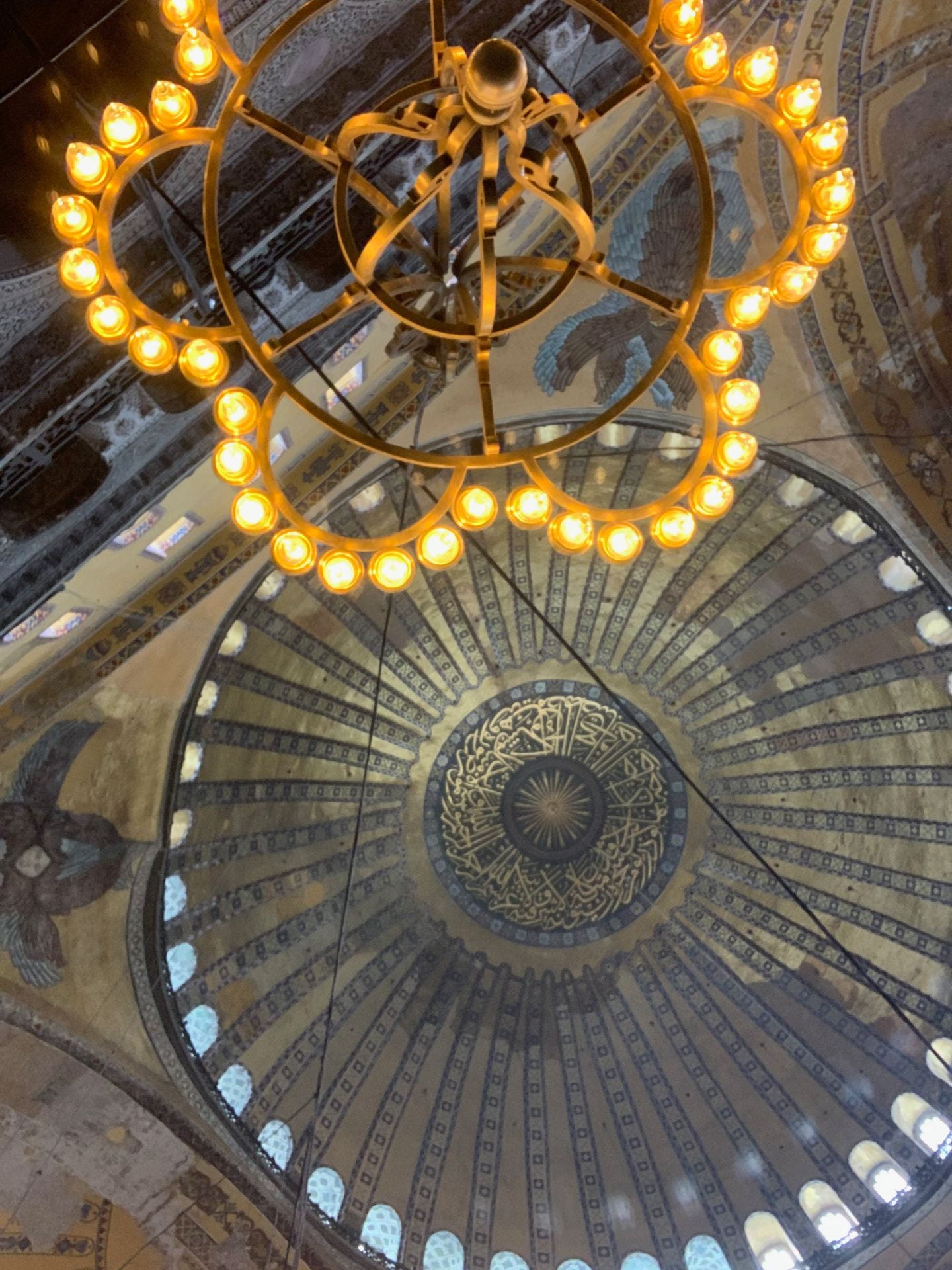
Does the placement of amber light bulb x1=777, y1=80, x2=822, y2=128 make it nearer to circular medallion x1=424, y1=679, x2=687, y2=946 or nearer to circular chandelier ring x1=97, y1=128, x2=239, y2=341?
circular chandelier ring x1=97, y1=128, x2=239, y2=341

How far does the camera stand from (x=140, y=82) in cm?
A: 454

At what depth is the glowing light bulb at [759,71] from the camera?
3.57 metres

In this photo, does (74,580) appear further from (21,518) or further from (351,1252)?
(351,1252)

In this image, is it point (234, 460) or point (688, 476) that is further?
point (688, 476)

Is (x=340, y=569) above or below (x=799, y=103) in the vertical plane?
below

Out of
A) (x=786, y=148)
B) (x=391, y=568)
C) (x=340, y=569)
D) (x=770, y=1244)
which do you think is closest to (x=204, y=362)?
(x=340, y=569)

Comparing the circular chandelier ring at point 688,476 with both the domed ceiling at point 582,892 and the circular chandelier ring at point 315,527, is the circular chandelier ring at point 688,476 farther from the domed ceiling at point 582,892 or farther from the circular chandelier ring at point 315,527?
the domed ceiling at point 582,892

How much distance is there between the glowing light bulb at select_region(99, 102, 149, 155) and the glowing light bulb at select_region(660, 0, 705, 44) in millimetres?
1755

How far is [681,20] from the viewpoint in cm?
354

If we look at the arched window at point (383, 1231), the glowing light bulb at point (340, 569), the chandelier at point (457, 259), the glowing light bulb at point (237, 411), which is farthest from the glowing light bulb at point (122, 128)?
the arched window at point (383, 1231)

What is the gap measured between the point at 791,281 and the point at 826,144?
47 cm

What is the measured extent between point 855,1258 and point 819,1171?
732 millimetres

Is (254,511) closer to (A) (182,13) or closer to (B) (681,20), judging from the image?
(A) (182,13)

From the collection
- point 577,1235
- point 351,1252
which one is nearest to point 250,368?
point 351,1252
